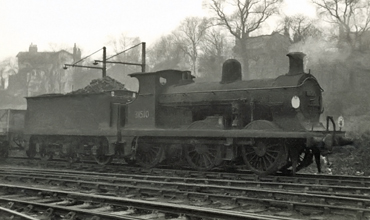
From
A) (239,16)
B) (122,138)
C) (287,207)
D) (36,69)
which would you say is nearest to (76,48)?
(36,69)

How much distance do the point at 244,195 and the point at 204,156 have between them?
11.7 ft

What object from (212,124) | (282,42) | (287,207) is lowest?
(287,207)

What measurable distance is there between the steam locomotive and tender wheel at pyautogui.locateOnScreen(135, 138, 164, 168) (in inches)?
1.2

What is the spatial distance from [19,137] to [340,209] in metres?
14.2

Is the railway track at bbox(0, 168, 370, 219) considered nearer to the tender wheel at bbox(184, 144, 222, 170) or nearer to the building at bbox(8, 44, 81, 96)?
the tender wheel at bbox(184, 144, 222, 170)

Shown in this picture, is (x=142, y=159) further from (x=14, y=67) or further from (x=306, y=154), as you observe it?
(x=14, y=67)

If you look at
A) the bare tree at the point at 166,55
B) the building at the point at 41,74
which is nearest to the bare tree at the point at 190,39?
the bare tree at the point at 166,55

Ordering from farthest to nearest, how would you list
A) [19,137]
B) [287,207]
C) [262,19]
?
[262,19] < [19,137] < [287,207]

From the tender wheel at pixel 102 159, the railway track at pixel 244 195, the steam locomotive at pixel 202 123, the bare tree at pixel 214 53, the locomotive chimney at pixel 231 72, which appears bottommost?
the railway track at pixel 244 195

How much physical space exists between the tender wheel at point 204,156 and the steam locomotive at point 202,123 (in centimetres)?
3

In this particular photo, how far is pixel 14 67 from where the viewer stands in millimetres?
70500

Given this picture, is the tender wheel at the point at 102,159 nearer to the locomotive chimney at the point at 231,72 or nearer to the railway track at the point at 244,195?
the railway track at the point at 244,195

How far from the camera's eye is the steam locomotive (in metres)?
9.82

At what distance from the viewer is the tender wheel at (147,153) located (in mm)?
12070
